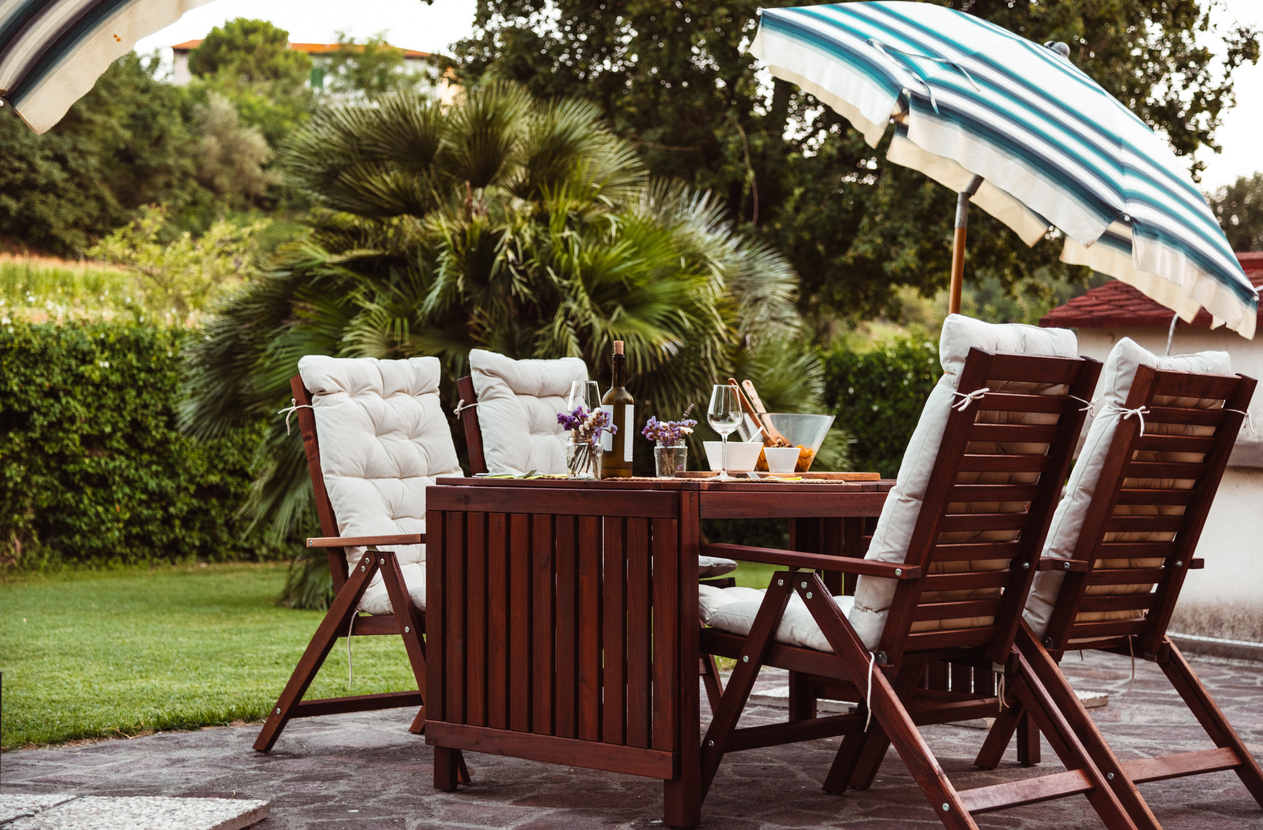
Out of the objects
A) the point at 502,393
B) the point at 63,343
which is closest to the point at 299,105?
the point at 63,343

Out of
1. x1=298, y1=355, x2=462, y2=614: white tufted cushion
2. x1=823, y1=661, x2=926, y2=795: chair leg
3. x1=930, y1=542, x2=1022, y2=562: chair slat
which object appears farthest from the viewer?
x1=298, y1=355, x2=462, y2=614: white tufted cushion

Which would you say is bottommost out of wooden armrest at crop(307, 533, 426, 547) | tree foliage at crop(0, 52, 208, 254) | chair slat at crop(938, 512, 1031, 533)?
wooden armrest at crop(307, 533, 426, 547)

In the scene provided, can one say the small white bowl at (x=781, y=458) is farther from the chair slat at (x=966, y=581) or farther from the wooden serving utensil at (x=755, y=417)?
the chair slat at (x=966, y=581)

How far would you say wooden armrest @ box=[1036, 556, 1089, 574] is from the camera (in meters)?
3.07

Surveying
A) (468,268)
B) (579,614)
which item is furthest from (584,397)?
(468,268)

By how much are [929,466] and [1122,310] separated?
5.04 meters

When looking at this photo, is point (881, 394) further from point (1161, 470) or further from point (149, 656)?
point (1161, 470)

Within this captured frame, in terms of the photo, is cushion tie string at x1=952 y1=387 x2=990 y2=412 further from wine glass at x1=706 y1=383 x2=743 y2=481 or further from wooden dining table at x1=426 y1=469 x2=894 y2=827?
wine glass at x1=706 y1=383 x2=743 y2=481

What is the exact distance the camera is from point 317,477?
4012 millimetres

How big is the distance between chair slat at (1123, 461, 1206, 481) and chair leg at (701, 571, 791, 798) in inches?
→ 37.7

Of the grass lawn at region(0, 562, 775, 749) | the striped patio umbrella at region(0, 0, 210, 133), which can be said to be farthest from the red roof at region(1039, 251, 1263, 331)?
the striped patio umbrella at region(0, 0, 210, 133)

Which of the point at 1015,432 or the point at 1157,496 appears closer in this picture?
the point at 1015,432

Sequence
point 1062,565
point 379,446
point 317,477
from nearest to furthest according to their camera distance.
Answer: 1. point 1062,565
2. point 317,477
3. point 379,446

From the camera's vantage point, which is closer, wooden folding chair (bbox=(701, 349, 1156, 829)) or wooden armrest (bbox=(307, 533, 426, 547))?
wooden folding chair (bbox=(701, 349, 1156, 829))
